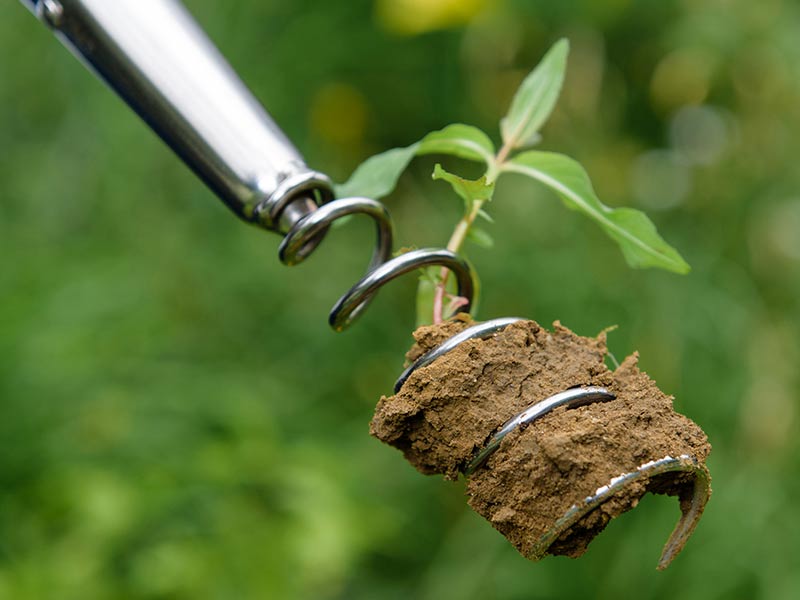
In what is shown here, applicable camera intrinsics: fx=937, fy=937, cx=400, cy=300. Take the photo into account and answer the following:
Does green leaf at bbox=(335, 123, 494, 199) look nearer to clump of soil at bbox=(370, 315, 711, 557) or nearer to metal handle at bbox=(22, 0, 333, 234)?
metal handle at bbox=(22, 0, 333, 234)

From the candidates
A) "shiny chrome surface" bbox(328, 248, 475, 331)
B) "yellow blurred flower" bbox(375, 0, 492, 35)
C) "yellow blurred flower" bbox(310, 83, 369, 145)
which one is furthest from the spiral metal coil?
"yellow blurred flower" bbox(310, 83, 369, 145)

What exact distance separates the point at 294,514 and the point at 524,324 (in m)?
0.99

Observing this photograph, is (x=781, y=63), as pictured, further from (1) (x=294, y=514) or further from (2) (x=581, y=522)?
(2) (x=581, y=522)

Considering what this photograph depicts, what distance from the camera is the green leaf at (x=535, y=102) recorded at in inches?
25.3

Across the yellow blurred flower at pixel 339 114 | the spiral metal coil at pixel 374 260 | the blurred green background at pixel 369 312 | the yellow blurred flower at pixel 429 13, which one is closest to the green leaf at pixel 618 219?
the spiral metal coil at pixel 374 260

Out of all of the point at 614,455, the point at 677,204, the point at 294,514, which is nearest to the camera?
the point at 614,455

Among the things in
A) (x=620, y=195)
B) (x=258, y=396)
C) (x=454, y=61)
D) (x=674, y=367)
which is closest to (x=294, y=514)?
(x=258, y=396)

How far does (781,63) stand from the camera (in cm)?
154

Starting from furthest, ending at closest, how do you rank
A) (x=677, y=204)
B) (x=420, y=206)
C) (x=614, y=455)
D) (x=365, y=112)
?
(x=365, y=112) < (x=420, y=206) < (x=677, y=204) < (x=614, y=455)

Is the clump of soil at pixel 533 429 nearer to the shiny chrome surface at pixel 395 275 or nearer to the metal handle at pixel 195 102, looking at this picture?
the shiny chrome surface at pixel 395 275

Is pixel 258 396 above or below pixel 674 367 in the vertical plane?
above

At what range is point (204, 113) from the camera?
600 mm

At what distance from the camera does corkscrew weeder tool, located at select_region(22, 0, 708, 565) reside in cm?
58

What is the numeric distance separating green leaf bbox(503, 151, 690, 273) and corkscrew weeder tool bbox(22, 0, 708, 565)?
10cm
